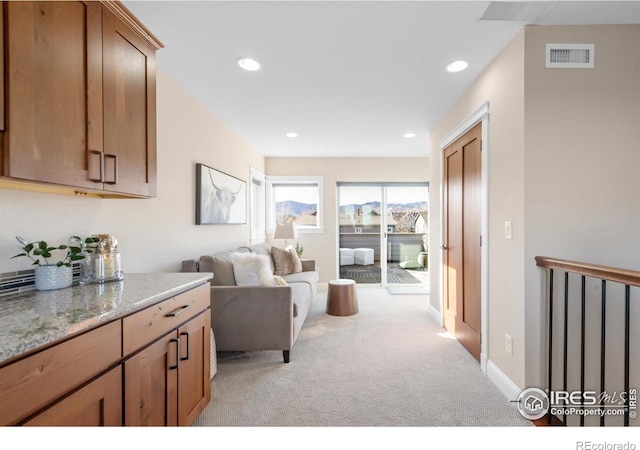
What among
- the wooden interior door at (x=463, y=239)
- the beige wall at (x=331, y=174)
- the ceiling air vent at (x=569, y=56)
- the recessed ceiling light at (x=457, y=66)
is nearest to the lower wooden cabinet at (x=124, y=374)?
the wooden interior door at (x=463, y=239)

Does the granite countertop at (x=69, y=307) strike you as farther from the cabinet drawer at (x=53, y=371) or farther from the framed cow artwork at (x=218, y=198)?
the framed cow artwork at (x=218, y=198)

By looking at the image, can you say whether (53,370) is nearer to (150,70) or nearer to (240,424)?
(240,424)

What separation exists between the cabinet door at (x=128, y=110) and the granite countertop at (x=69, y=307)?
1.68ft

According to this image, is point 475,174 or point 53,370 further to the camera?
point 475,174

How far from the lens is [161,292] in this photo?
1.40 meters

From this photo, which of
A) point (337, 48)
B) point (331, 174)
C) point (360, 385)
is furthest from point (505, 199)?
point (331, 174)

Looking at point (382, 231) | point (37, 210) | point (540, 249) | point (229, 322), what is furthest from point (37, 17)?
point (382, 231)

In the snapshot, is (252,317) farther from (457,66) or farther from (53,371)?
(457,66)

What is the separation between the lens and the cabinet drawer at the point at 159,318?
1.19 metres

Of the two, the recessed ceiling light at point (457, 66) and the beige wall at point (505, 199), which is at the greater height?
the recessed ceiling light at point (457, 66)

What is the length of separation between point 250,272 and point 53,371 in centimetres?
187

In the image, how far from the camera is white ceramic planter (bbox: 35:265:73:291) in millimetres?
1405

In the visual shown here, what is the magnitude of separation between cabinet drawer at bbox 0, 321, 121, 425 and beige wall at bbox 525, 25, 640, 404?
225 cm

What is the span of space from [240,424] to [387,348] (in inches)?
62.2
